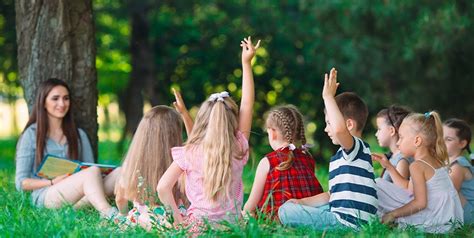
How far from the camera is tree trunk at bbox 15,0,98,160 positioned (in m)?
7.91

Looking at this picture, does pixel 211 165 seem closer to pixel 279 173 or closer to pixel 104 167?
pixel 279 173

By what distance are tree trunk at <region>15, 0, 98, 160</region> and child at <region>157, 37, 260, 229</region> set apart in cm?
312

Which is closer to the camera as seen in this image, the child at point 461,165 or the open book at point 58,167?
the child at point 461,165

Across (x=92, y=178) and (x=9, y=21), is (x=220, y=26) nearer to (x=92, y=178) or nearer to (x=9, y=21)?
(x=9, y=21)

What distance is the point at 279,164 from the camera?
18.2 feet

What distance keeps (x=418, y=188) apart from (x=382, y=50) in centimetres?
948

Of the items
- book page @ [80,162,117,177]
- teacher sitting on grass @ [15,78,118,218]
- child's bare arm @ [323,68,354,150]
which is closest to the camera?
child's bare arm @ [323,68,354,150]

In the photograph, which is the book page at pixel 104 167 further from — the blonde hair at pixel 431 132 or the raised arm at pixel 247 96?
the blonde hair at pixel 431 132

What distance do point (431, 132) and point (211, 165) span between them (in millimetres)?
1610

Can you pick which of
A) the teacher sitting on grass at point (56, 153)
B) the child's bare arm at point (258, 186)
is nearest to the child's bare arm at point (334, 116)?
the child's bare arm at point (258, 186)

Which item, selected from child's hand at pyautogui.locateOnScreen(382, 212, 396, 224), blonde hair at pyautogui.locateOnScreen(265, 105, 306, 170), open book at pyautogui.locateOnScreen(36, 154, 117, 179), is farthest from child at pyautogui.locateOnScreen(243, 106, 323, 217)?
open book at pyautogui.locateOnScreen(36, 154, 117, 179)

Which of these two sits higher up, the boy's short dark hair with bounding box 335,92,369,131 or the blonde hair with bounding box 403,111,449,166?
the boy's short dark hair with bounding box 335,92,369,131

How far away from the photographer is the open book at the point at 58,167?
6.74 meters

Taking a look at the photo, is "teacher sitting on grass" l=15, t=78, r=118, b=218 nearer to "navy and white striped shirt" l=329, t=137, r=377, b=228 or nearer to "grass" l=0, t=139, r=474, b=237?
"grass" l=0, t=139, r=474, b=237
